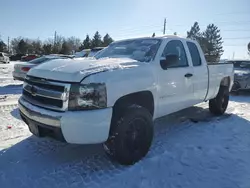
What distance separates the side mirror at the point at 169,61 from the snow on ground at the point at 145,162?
140cm

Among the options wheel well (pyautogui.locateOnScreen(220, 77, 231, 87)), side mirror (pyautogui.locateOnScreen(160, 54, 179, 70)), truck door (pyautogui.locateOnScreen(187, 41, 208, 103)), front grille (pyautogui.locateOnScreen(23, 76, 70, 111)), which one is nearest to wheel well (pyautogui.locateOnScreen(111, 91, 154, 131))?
side mirror (pyautogui.locateOnScreen(160, 54, 179, 70))

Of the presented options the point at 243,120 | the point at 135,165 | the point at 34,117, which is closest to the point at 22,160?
the point at 34,117

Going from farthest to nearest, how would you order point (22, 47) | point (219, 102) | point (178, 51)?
point (22, 47) → point (219, 102) → point (178, 51)

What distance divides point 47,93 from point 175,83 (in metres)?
2.24

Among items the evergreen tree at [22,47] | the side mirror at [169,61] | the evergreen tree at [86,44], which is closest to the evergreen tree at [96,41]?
the evergreen tree at [86,44]

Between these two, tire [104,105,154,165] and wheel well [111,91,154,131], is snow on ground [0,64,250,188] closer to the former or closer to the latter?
tire [104,105,154,165]

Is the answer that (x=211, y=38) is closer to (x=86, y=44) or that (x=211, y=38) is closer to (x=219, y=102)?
(x=86, y=44)

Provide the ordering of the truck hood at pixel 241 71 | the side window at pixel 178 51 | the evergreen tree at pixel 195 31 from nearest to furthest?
the side window at pixel 178 51 → the truck hood at pixel 241 71 → the evergreen tree at pixel 195 31

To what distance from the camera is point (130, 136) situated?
368 cm

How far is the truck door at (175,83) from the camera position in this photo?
428 cm

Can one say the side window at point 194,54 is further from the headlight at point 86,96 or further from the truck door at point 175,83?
the headlight at point 86,96

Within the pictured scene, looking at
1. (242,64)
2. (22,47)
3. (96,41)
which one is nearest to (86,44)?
(96,41)

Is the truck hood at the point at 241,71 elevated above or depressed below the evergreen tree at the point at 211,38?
below

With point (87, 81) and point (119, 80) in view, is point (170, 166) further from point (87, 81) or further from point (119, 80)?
point (87, 81)
